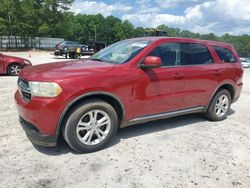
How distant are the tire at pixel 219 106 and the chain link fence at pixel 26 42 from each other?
143 feet

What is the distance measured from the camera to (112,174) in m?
3.29

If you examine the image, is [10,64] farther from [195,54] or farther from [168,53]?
[195,54]

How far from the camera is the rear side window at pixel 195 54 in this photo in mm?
4820

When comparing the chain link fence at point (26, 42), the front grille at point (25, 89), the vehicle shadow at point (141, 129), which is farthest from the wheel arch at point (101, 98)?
the chain link fence at point (26, 42)

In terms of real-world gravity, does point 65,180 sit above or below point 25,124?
below

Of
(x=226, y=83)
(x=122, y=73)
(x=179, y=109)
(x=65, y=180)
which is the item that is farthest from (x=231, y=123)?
(x=65, y=180)

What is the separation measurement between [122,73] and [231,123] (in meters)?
2.97

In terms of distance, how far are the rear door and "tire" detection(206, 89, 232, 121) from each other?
228 millimetres

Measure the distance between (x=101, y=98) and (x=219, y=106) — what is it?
2927mm

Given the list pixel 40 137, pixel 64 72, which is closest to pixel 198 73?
pixel 64 72

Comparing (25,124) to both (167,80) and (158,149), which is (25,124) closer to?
(158,149)

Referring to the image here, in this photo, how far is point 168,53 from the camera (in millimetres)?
4617

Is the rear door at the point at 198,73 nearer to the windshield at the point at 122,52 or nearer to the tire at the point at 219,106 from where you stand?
the tire at the point at 219,106

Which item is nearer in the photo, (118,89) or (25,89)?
(25,89)
